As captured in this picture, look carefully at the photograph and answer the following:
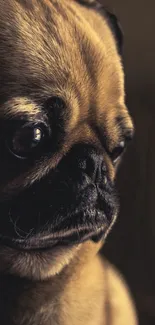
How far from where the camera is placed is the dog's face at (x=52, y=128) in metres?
0.64

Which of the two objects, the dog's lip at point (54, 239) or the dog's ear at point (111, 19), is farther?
the dog's ear at point (111, 19)

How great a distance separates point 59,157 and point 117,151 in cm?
14

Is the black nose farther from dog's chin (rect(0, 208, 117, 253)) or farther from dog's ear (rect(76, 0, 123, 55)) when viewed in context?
dog's ear (rect(76, 0, 123, 55))

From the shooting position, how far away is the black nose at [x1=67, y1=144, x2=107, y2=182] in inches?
27.4

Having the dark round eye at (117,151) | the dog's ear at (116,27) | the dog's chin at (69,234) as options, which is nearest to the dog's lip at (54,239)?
the dog's chin at (69,234)

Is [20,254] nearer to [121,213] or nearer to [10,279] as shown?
[10,279]

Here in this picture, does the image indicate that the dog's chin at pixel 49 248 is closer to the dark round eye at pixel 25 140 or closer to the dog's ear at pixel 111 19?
the dark round eye at pixel 25 140

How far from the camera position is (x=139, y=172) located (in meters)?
0.85

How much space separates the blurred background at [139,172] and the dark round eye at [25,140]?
0.21m

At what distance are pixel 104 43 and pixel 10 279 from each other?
360 mm

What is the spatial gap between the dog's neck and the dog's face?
0.04 meters

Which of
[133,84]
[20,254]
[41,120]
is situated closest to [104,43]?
[133,84]

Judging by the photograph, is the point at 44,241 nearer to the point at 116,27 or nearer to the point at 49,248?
the point at 49,248

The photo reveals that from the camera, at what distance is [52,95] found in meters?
0.65
